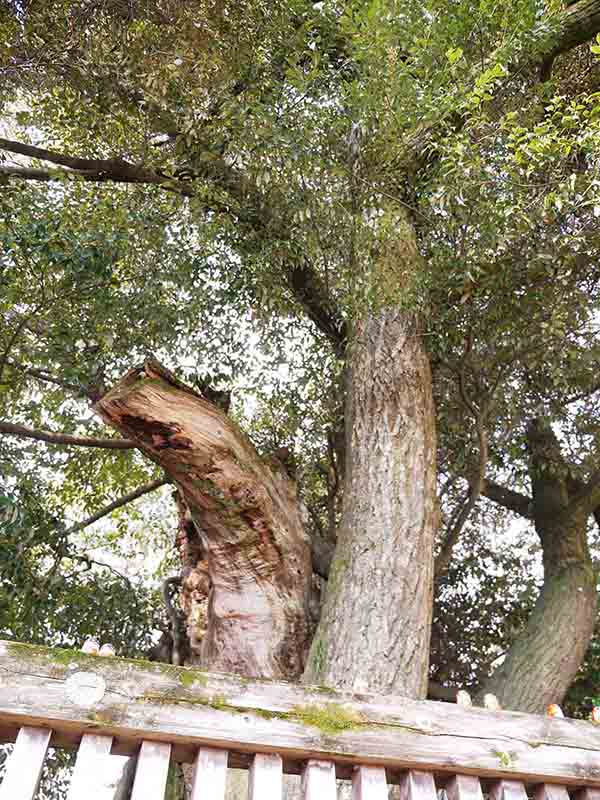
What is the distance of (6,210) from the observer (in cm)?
450

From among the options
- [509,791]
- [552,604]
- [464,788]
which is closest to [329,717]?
[464,788]

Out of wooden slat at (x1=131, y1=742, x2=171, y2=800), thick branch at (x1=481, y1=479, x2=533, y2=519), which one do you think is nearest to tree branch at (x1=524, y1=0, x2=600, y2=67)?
thick branch at (x1=481, y1=479, x2=533, y2=519)

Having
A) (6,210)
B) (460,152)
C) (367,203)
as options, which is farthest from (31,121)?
A: (460,152)

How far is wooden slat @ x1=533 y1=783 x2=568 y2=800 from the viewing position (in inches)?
73.2

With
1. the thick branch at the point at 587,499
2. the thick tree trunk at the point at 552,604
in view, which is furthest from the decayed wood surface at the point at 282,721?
the thick branch at the point at 587,499

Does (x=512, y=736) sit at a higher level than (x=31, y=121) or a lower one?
lower

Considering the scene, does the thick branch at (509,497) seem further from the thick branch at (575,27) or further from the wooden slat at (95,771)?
the wooden slat at (95,771)

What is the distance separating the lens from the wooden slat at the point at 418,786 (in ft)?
5.80

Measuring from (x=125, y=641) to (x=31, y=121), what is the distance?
4345 mm

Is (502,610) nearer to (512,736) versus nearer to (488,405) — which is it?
(488,405)

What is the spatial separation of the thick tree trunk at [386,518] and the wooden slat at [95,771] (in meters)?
1.64

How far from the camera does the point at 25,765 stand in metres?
1.54

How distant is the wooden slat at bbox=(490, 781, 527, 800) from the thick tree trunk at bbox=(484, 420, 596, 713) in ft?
8.13

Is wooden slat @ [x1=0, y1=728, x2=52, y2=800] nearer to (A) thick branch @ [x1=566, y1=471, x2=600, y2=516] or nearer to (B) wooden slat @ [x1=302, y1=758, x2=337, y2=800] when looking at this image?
(B) wooden slat @ [x1=302, y1=758, x2=337, y2=800]
